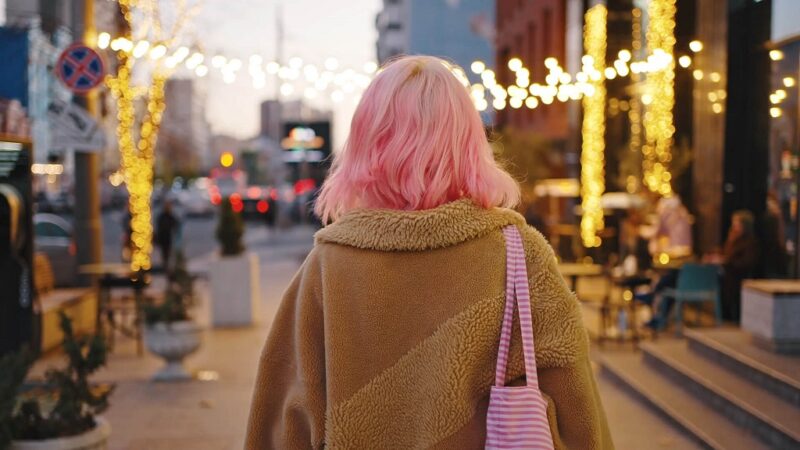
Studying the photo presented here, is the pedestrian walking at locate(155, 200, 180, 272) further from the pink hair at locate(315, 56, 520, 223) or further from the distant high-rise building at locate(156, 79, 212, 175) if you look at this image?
the distant high-rise building at locate(156, 79, 212, 175)

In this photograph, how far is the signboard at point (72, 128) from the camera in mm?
11680

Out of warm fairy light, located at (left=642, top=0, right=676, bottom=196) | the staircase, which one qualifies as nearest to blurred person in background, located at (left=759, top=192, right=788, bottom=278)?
the staircase

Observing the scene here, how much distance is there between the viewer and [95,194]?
14.2 m

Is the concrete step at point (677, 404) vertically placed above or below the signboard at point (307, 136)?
below

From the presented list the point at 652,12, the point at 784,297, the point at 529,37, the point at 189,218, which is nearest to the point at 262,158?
the point at 189,218

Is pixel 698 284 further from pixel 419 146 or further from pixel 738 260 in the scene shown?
pixel 419 146

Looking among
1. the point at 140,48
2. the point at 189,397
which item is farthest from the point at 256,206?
the point at 189,397

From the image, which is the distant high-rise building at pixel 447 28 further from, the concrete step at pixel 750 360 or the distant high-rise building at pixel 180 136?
the concrete step at pixel 750 360

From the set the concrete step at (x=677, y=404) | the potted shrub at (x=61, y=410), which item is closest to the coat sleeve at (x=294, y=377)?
the potted shrub at (x=61, y=410)

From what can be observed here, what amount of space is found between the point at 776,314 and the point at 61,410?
562 centimetres

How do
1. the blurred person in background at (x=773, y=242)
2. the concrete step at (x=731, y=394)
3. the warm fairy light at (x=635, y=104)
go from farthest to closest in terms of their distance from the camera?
the warm fairy light at (x=635, y=104), the blurred person in background at (x=773, y=242), the concrete step at (x=731, y=394)

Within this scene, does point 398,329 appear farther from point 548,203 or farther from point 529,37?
point 529,37

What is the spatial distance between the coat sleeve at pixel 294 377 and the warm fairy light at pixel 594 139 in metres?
19.6

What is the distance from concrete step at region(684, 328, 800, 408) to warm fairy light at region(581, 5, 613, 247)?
11925 millimetres
